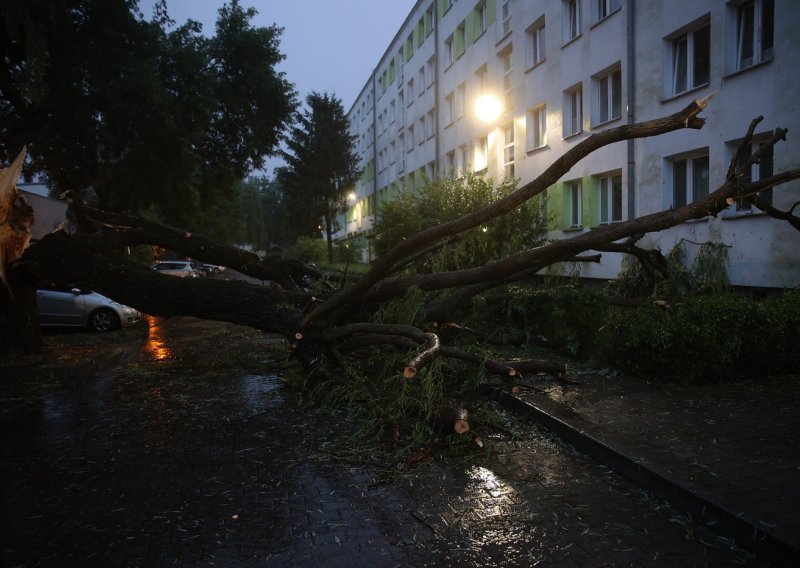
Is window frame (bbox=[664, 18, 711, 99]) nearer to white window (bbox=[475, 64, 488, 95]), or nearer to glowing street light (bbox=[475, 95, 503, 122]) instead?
glowing street light (bbox=[475, 95, 503, 122])

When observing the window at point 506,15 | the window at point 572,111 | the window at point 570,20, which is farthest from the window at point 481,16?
the window at point 572,111

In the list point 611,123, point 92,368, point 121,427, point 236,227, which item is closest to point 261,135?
point 611,123

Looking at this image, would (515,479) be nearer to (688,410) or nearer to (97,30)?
(688,410)

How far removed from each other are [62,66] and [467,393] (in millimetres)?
15592

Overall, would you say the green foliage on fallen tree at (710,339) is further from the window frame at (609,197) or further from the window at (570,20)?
the window at (570,20)

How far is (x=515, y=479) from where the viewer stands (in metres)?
4.48

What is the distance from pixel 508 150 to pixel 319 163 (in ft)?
79.6

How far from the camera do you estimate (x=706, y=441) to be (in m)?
4.77

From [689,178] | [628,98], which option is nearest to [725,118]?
[689,178]

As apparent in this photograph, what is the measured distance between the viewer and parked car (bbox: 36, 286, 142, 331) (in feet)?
46.3

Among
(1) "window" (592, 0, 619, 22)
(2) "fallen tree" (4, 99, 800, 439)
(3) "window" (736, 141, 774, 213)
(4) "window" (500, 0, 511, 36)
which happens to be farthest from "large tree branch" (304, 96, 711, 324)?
(4) "window" (500, 0, 511, 36)

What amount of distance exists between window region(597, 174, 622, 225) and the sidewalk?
10081mm

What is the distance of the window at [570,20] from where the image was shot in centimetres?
1797

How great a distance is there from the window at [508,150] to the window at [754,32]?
10187 millimetres
